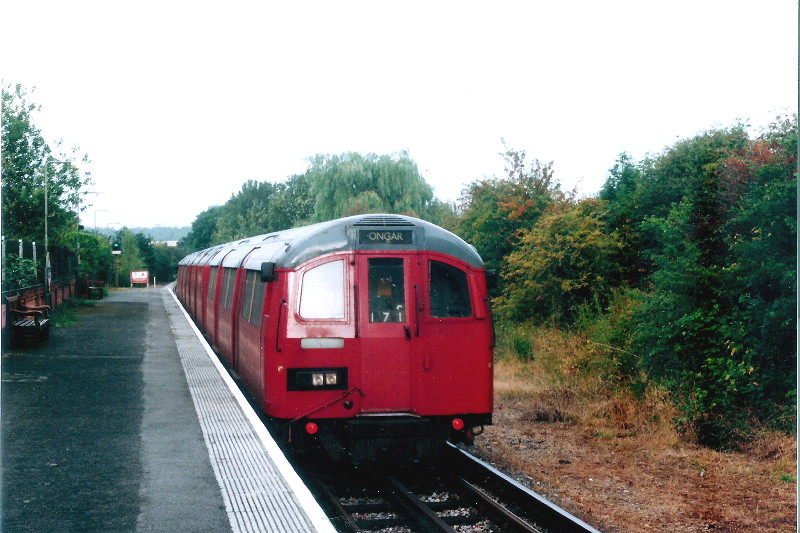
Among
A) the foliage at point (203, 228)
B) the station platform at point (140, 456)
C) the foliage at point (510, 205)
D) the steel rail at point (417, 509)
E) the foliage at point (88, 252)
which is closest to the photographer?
the station platform at point (140, 456)

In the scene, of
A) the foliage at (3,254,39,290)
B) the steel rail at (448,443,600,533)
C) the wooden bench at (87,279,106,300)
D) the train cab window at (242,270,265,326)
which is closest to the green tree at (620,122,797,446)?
the steel rail at (448,443,600,533)

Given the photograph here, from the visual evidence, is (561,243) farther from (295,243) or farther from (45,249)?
(45,249)

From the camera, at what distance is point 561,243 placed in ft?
64.3

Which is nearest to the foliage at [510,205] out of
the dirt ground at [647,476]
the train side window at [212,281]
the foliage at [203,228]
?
the train side window at [212,281]

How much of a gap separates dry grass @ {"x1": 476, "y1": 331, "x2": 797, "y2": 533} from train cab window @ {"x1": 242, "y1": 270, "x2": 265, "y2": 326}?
3.43 meters

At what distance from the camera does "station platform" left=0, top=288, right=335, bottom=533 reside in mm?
5773

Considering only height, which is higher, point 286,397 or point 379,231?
point 379,231

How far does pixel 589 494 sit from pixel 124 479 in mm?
4751

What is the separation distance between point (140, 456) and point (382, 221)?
11.1ft

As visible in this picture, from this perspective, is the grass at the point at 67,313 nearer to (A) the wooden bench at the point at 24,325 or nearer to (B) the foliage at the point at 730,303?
(A) the wooden bench at the point at 24,325

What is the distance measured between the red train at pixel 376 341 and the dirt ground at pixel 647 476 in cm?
151

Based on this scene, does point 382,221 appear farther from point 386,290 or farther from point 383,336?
point 383,336

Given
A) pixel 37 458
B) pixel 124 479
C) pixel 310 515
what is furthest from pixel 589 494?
pixel 37 458

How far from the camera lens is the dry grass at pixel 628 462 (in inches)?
314
